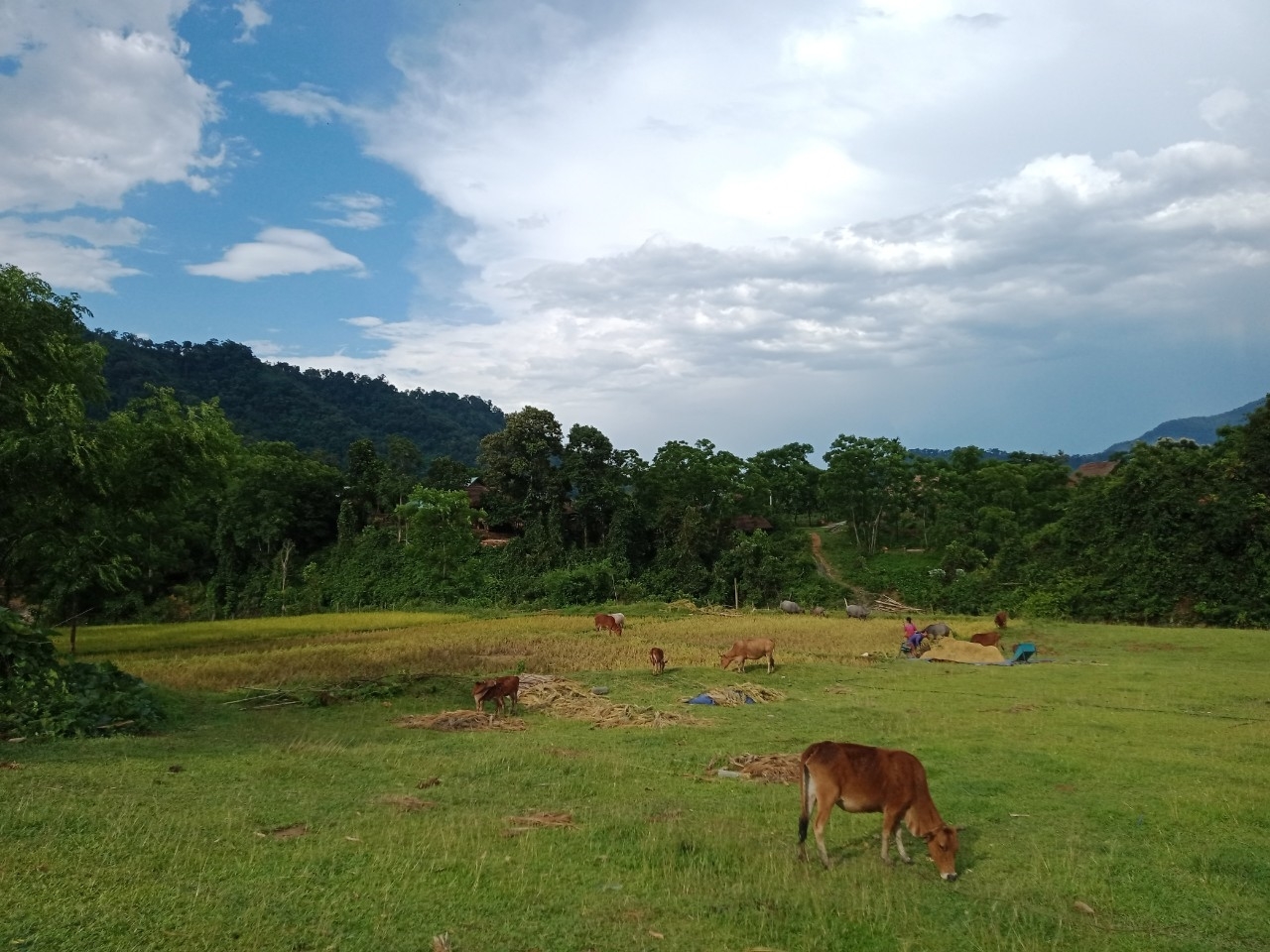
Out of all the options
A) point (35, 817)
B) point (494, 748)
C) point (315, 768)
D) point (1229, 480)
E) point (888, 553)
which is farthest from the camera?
point (888, 553)

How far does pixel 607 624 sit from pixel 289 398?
278ft

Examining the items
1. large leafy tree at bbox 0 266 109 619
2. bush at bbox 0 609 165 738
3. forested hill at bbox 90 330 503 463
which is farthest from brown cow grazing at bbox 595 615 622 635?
forested hill at bbox 90 330 503 463

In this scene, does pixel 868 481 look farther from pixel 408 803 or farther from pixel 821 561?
pixel 408 803

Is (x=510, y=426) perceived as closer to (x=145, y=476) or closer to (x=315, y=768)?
(x=145, y=476)

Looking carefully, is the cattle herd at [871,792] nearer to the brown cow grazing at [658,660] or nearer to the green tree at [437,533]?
the brown cow grazing at [658,660]

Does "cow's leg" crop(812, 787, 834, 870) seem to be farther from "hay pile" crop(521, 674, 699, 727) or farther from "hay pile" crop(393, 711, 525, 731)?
"hay pile" crop(393, 711, 525, 731)

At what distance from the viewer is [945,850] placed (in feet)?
23.8

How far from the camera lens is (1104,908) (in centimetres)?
659

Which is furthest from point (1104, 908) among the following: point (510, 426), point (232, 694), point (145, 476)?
point (510, 426)

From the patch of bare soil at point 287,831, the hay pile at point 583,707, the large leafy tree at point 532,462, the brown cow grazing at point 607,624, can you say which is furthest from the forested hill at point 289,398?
the patch of bare soil at point 287,831

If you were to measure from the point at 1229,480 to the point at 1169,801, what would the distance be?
3357 centimetres

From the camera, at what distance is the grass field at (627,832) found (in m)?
5.95

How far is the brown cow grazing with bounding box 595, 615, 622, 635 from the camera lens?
3133 cm

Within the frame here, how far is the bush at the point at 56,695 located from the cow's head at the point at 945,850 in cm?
1198
